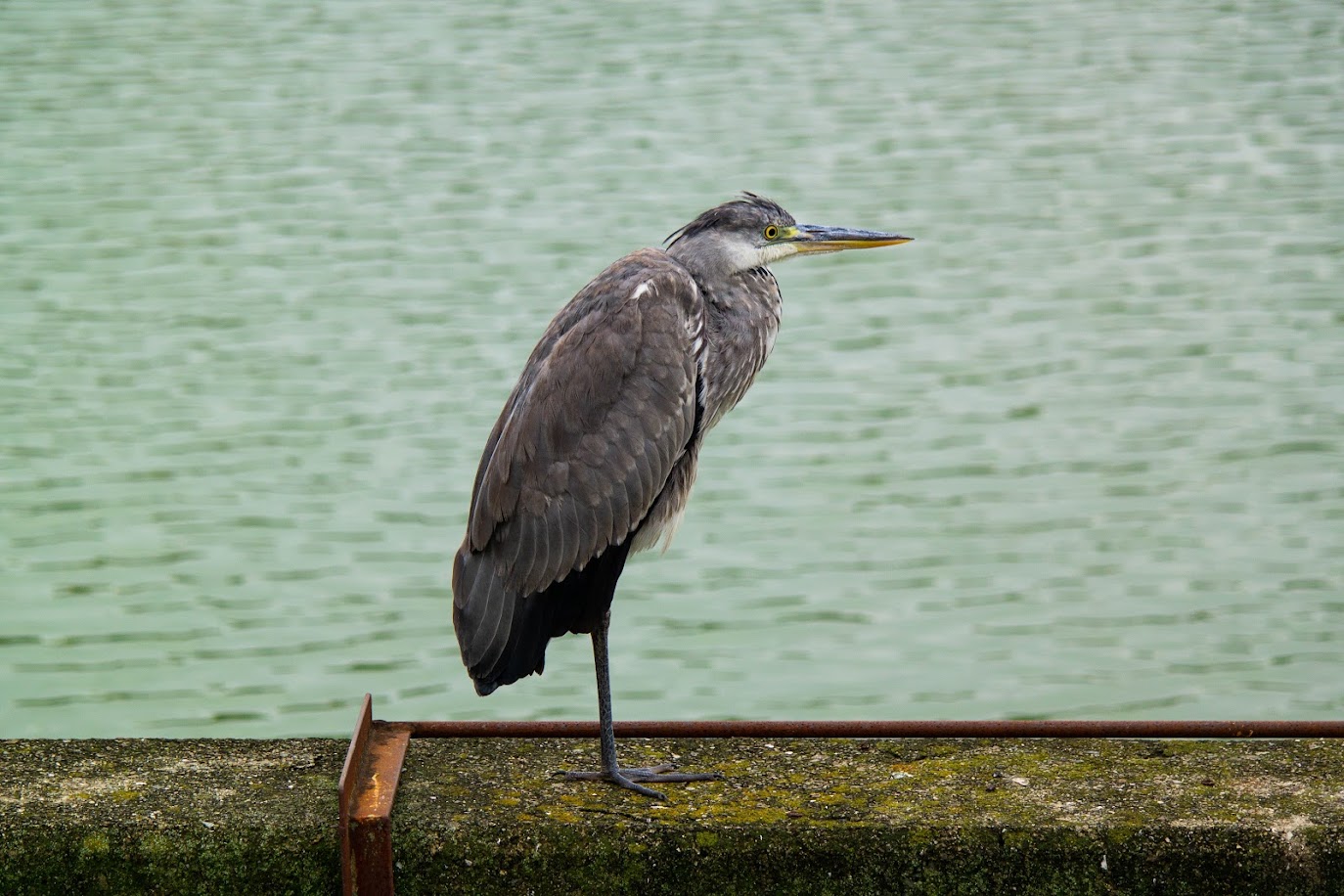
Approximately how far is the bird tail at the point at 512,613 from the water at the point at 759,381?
2714 millimetres

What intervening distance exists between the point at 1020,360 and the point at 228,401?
169 inches

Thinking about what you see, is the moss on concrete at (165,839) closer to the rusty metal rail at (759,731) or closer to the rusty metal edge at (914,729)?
the rusty metal rail at (759,731)

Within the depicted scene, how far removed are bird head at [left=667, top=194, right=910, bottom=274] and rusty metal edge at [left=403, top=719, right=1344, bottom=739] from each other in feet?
3.29

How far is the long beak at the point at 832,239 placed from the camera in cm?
397

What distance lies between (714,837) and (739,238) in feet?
4.58

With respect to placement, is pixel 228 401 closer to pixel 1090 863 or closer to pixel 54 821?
pixel 54 821

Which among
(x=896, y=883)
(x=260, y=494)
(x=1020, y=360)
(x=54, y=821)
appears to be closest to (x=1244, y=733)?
(x=896, y=883)

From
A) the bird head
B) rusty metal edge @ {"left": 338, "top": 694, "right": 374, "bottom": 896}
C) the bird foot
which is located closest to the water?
the bird head

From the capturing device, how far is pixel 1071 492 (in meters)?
8.23

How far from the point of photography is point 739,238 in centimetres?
386

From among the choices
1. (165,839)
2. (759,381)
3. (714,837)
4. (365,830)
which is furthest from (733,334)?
(759,381)

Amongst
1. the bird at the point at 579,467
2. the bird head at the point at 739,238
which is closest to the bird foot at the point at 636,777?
the bird at the point at 579,467

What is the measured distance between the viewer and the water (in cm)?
686

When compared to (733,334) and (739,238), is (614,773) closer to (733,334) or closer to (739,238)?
(733,334)
